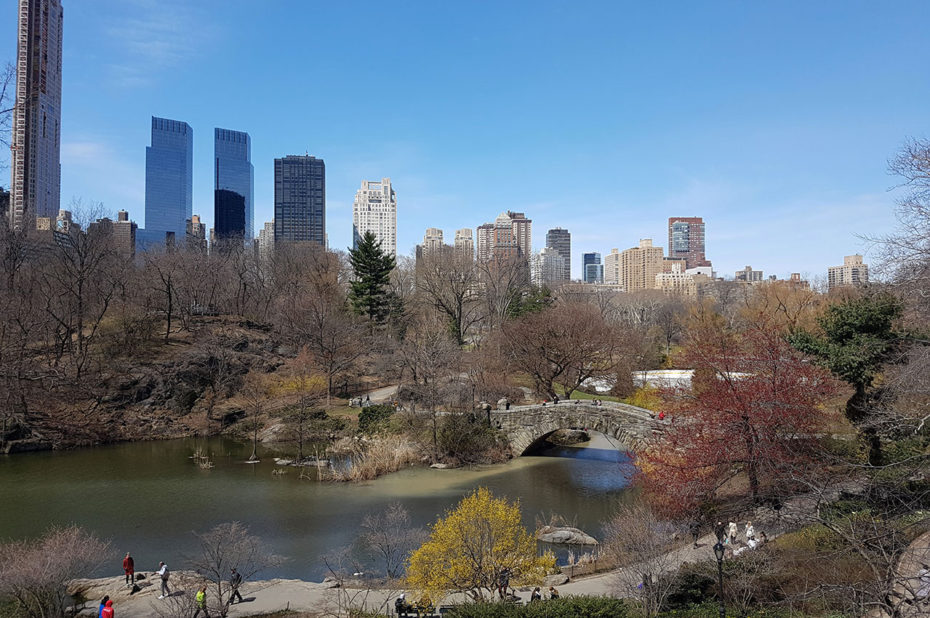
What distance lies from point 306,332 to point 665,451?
30779 millimetres

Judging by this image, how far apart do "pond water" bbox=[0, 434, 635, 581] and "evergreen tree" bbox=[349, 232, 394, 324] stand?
64.2ft

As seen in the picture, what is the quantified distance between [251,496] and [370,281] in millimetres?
27835

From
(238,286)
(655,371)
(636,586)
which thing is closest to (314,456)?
(636,586)

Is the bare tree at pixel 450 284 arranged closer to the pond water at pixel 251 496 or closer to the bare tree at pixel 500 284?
the bare tree at pixel 500 284

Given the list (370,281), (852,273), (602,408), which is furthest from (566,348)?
(852,273)

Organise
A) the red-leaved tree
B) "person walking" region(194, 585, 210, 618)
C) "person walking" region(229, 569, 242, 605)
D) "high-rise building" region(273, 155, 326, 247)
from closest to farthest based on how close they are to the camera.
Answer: "person walking" region(194, 585, 210, 618) < "person walking" region(229, 569, 242, 605) < the red-leaved tree < "high-rise building" region(273, 155, 326, 247)

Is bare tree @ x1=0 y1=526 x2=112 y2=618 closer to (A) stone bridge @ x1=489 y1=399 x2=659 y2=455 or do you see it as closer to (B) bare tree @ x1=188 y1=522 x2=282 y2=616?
(B) bare tree @ x1=188 y1=522 x2=282 y2=616

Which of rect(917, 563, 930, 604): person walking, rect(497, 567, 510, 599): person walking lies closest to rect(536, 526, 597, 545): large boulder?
rect(497, 567, 510, 599): person walking

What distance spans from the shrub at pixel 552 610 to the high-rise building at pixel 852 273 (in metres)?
11.6

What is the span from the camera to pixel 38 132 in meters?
65.3

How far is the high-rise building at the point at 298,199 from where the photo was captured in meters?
195

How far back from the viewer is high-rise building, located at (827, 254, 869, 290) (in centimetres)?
2909

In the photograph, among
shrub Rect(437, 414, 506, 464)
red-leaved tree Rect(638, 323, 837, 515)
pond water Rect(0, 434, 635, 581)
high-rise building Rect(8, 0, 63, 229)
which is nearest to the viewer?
red-leaved tree Rect(638, 323, 837, 515)

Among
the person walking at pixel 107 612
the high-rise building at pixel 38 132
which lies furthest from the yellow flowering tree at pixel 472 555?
the high-rise building at pixel 38 132
